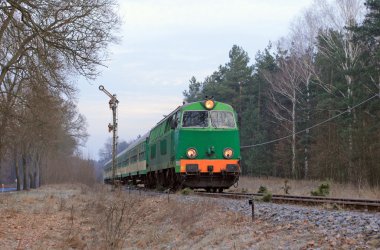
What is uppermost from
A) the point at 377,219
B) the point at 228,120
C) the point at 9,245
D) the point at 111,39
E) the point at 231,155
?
the point at 111,39

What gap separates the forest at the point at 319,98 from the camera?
94.1ft

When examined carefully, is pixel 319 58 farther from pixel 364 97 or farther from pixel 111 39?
pixel 111 39

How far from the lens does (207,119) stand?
62.5 feet

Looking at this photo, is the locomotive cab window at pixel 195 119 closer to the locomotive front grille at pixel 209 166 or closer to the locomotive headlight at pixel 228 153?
the locomotive headlight at pixel 228 153

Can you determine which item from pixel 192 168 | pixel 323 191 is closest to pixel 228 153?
pixel 192 168

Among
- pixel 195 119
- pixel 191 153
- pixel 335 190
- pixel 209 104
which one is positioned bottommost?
pixel 335 190

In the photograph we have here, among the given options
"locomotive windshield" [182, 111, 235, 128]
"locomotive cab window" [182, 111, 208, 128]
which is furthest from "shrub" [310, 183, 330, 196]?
"locomotive cab window" [182, 111, 208, 128]

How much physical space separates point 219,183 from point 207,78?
5093 centimetres

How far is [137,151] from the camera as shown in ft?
103

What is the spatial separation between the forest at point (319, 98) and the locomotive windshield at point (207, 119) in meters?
0.53

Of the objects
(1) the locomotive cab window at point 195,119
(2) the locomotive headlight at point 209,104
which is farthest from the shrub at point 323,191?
(2) the locomotive headlight at point 209,104

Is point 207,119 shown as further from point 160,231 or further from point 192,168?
point 160,231

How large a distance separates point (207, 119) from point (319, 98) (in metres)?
24.5

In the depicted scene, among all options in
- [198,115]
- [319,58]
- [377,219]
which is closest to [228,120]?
[198,115]
